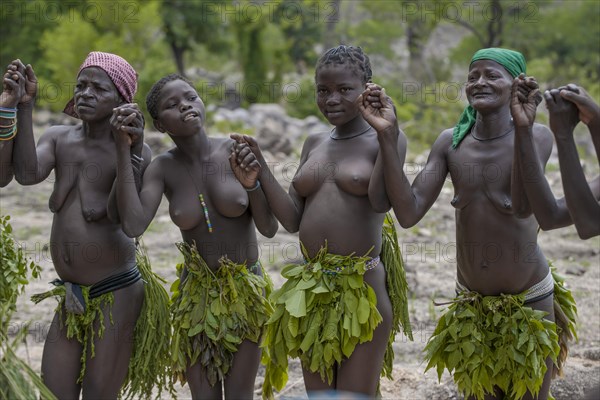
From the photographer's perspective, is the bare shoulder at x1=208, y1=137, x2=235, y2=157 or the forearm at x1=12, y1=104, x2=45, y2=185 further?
the bare shoulder at x1=208, y1=137, x2=235, y2=157

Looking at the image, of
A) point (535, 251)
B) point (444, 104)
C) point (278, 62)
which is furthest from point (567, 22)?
point (535, 251)

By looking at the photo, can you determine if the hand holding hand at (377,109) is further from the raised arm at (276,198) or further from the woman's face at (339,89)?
the raised arm at (276,198)

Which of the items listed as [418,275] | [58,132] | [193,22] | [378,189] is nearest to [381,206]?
[378,189]

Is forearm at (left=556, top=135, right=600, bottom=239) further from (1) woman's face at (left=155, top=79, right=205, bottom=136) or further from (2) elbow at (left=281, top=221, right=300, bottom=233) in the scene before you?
(1) woman's face at (left=155, top=79, right=205, bottom=136)

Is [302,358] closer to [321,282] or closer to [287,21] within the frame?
[321,282]

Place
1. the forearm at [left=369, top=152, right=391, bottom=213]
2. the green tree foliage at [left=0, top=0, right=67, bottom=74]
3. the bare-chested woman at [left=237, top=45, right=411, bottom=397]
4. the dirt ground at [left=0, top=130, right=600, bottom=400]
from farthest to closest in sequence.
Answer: the green tree foliage at [left=0, top=0, right=67, bottom=74], the dirt ground at [left=0, top=130, right=600, bottom=400], the bare-chested woman at [left=237, top=45, right=411, bottom=397], the forearm at [left=369, top=152, right=391, bottom=213]

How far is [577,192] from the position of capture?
290 cm

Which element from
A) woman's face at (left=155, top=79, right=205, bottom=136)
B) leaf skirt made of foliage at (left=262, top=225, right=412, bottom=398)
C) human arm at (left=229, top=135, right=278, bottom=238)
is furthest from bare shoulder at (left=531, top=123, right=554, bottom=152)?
woman's face at (left=155, top=79, right=205, bottom=136)

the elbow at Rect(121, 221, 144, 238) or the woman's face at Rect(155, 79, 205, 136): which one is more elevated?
the woman's face at Rect(155, 79, 205, 136)

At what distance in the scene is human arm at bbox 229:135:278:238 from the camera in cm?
367

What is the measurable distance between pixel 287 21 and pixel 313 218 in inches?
1098

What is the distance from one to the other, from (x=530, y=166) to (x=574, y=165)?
302 millimetres

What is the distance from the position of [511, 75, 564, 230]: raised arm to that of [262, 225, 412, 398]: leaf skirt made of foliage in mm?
773

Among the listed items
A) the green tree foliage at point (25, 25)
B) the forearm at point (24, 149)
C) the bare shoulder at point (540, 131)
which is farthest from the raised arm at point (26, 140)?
the green tree foliage at point (25, 25)
